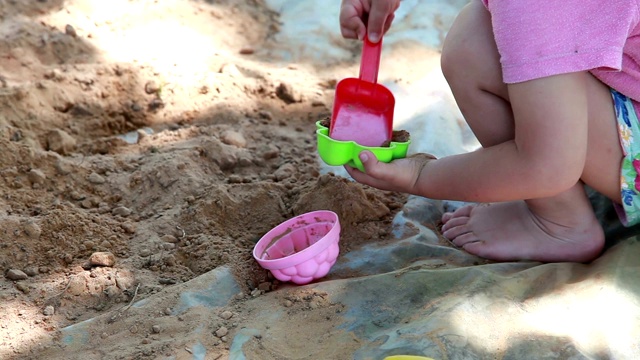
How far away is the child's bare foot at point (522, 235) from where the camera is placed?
1606mm

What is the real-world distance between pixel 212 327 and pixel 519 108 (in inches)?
28.5

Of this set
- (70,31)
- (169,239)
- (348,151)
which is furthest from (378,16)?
(70,31)

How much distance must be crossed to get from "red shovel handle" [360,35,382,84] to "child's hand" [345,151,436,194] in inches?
9.3

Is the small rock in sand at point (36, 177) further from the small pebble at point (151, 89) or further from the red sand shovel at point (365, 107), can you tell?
the red sand shovel at point (365, 107)

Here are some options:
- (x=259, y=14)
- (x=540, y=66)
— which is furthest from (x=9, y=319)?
(x=259, y=14)

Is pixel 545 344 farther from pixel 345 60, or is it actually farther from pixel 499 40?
pixel 345 60

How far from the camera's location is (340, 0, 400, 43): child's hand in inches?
64.6

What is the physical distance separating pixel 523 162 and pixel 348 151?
0.36 meters

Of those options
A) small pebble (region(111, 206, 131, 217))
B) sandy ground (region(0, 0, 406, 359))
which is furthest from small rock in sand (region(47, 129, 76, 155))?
small pebble (region(111, 206, 131, 217))

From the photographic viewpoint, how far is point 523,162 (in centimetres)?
146

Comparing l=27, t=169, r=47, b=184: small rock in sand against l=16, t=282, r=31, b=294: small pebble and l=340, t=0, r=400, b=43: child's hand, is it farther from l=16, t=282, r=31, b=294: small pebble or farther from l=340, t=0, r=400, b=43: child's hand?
l=340, t=0, r=400, b=43: child's hand

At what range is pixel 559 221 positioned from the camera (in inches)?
64.4

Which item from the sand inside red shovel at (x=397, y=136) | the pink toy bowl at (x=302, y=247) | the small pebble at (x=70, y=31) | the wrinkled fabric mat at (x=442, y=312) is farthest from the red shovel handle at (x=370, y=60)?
the small pebble at (x=70, y=31)

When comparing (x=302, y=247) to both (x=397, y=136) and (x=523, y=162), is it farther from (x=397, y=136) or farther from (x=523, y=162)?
(x=523, y=162)
